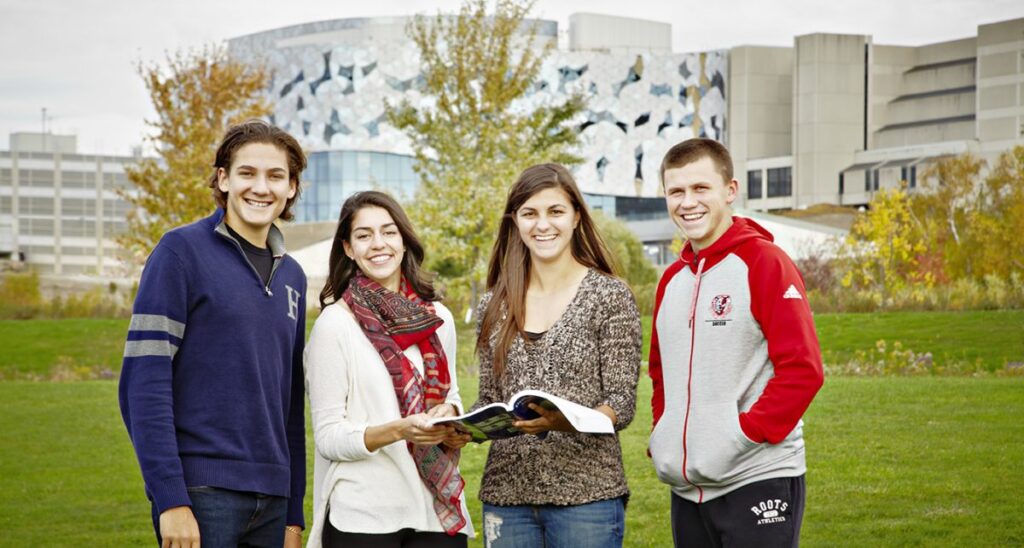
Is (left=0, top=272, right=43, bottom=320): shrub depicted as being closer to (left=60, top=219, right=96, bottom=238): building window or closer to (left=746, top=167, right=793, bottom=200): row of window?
(left=746, top=167, right=793, bottom=200): row of window

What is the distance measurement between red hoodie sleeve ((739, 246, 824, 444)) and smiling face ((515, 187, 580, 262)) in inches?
29.2

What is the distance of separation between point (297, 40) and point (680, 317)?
269 ft

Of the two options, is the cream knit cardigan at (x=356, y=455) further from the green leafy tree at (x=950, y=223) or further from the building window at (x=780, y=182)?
the building window at (x=780, y=182)

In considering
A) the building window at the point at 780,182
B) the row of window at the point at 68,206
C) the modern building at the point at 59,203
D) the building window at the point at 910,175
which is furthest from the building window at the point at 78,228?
the building window at the point at 910,175

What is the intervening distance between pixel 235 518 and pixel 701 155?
6.92 feet

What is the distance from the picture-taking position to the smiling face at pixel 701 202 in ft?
12.5

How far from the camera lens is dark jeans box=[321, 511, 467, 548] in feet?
11.8

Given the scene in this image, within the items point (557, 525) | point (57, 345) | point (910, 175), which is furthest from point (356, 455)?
point (910, 175)

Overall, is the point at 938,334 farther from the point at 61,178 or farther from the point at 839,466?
the point at 61,178

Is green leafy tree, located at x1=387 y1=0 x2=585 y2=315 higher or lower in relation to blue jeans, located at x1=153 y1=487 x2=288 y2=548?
higher

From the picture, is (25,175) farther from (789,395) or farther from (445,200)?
(789,395)

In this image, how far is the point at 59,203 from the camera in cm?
10856

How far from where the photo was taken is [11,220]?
344ft

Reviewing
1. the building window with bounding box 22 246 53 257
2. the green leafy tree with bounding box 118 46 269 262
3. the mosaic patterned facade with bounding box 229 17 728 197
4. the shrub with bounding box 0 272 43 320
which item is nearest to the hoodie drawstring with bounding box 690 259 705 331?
the green leafy tree with bounding box 118 46 269 262
